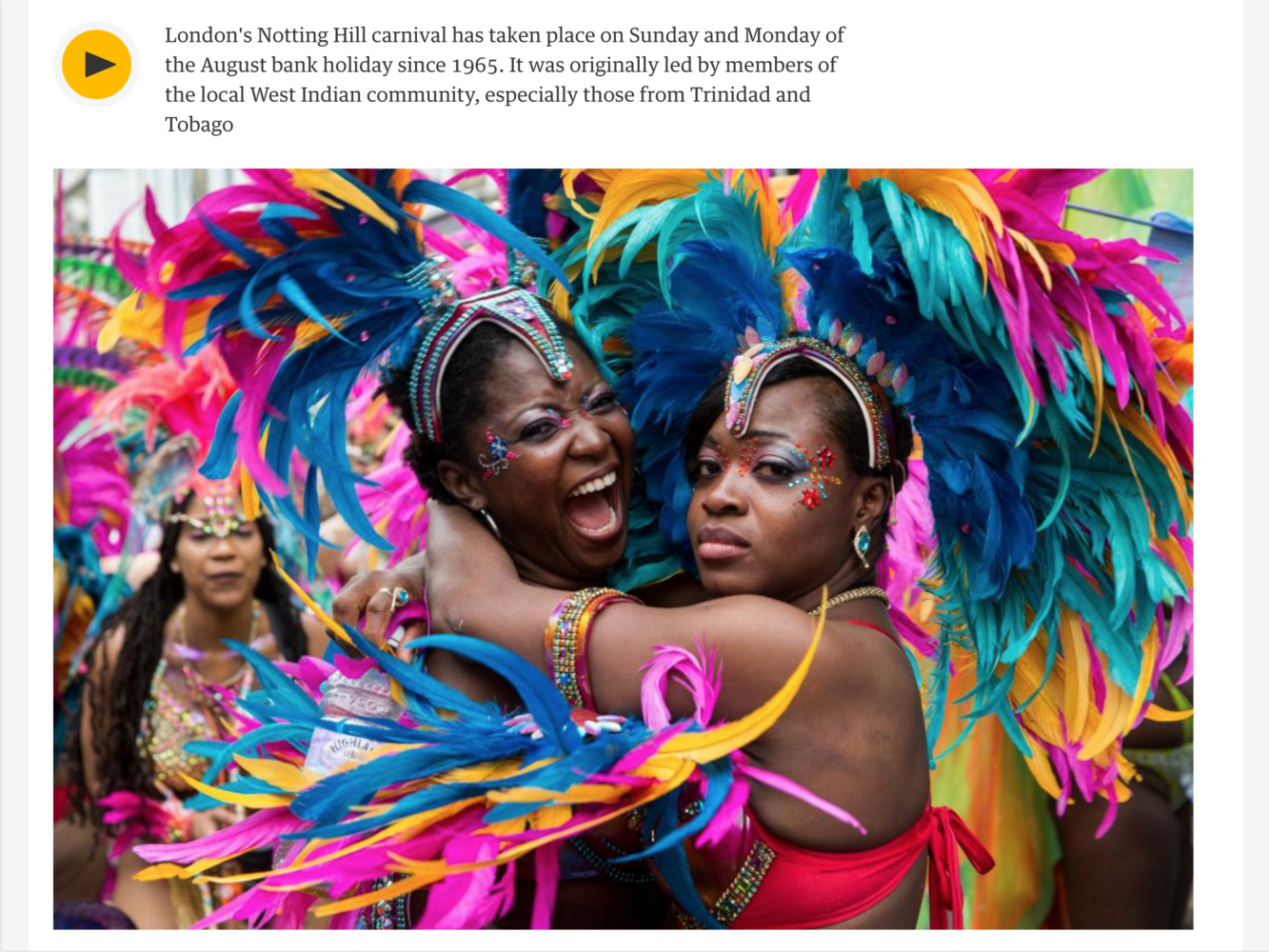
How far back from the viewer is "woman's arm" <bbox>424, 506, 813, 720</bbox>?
3232mm

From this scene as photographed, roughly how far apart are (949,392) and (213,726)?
12.7 feet

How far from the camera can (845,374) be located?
3.55m

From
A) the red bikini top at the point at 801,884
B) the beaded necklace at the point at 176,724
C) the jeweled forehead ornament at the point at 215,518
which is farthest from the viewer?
the jeweled forehead ornament at the point at 215,518

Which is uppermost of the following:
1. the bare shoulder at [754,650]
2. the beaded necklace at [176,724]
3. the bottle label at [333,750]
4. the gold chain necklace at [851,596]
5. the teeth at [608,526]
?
the teeth at [608,526]

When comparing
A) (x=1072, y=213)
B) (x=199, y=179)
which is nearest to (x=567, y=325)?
(x=1072, y=213)

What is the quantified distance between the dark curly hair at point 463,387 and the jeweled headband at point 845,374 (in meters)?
0.42

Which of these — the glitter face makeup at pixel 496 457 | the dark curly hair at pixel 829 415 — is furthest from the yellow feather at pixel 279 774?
the dark curly hair at pixel 829 415

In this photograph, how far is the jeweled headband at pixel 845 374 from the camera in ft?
11.5

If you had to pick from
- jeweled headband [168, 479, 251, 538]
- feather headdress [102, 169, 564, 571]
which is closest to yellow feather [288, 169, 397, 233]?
feather headdress [102, 169, 564, 571]

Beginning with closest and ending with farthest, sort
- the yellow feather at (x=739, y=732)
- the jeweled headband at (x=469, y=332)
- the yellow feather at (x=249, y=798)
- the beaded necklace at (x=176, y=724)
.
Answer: the yellow feather at (x=739, y=732)
the yellow feather at (x=249, y=798)
the jeweled headband at (x=469, y=332)
the beaded necklace at (x=176, y=724)
